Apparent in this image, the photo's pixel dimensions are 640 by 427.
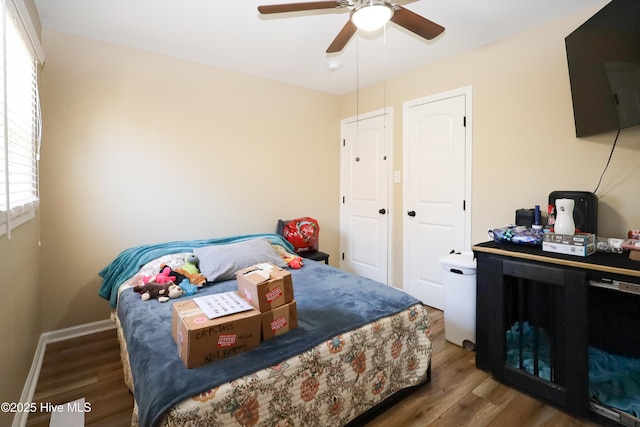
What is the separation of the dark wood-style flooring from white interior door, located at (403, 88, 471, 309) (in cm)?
98

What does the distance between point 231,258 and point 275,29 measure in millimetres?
1828

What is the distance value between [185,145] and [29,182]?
123cm

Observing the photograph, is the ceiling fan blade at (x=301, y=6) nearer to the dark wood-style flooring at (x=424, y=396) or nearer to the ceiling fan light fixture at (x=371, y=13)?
the ceiling fan light fixture at (x=371, y=13)

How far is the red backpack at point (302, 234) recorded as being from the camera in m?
3.38

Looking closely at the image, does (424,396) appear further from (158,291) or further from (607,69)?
(607,69)

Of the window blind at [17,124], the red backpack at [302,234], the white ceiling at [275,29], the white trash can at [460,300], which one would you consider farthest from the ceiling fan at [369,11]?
the red backpack at [302,234]

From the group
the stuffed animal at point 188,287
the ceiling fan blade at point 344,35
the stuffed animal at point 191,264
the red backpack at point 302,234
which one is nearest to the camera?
the ceiling fan blade at point 344,35

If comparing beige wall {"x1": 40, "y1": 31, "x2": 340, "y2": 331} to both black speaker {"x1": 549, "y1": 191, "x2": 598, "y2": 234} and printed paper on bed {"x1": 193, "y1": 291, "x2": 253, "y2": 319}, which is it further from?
black speaker {"x1": 549, "y1": 191, "x2": 598, "y2": 234}

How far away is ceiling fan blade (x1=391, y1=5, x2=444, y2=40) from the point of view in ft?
5.41

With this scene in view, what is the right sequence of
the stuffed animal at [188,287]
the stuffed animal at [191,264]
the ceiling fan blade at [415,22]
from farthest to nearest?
the stuffed animal at [191,264] → the stuffed animal at [188,287] → the ceiling fan blade at [415,22]

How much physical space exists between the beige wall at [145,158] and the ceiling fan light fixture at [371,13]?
76.9 inches

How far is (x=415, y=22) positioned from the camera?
1739mm

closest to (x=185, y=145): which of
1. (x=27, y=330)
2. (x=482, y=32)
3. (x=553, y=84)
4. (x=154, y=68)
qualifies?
(x=154, y=68)

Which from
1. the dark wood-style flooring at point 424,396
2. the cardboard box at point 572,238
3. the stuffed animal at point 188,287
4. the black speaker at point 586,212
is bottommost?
the dark wood-style flooring at point 424,396
